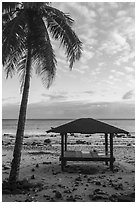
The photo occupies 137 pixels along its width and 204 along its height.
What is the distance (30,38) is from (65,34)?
141cm

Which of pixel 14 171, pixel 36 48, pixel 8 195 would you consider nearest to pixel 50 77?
pixel 36 48

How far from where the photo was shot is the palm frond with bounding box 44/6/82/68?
31.2 ft

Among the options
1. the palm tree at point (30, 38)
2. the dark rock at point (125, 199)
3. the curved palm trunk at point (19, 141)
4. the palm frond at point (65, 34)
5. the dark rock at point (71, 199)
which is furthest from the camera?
the palm frond at point (65, 34)

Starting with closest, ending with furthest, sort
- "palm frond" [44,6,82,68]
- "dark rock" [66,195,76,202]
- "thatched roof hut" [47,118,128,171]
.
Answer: "dark rock" [66,195,76,202]
"palm frond" [44,6,82,68]
"thatched roof hut" [47,118,128,171]

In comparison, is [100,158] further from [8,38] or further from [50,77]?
[8,38]

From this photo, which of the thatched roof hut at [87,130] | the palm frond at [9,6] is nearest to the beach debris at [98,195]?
the thatched roof hut at [87,130]

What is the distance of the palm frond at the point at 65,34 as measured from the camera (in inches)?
374

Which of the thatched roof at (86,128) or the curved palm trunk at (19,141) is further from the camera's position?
the thatched roof at (86,128)

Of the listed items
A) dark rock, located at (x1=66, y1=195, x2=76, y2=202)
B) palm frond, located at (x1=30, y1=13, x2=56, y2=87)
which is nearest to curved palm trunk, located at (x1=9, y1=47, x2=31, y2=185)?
palm frond, located at (x1=30, y1=13, x2=56, y2=87)

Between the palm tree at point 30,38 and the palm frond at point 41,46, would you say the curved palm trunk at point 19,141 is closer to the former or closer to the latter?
the palm tree at point 30,38

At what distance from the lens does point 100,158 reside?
12.4m

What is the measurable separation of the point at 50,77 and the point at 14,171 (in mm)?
4080

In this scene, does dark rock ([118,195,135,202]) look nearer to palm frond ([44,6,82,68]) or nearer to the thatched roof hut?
the thatched roof hut

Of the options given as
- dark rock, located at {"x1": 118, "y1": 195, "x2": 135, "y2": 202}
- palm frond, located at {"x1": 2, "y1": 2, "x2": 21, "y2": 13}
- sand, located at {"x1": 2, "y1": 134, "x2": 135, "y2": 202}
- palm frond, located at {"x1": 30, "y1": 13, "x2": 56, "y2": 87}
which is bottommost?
sand, located at {"x1": 2, "y1": 134, "x2": 135, "y2": 202}
